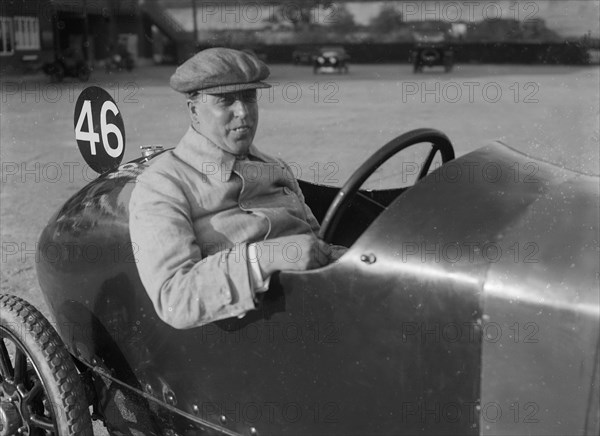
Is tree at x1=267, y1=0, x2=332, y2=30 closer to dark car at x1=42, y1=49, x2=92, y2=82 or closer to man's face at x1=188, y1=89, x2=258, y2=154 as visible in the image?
dark car at x1=42, y1=49, x2=92, y2=82

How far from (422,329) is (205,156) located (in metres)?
0.85

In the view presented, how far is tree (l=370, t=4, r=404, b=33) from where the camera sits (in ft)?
121

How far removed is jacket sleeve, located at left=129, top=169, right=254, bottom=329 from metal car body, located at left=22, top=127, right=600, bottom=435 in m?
0.11

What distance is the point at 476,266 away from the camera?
181cm

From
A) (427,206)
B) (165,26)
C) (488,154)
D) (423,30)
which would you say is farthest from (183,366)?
(423,30)

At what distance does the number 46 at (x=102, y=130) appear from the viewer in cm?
350

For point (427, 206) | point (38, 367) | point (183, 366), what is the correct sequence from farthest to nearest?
point (38, 367) → point (183, 366) → point (427, 206)

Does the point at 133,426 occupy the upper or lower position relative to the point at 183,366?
lower

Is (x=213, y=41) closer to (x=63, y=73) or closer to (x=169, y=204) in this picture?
(x=63, y=73)

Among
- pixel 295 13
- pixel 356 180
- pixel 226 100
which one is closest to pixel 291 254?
pixel 356 180

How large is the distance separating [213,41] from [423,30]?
1036 cm

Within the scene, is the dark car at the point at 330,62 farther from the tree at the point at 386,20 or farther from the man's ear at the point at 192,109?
the man's ear at the point at 192,109

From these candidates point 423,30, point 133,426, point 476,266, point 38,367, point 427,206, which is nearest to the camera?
point 476,266

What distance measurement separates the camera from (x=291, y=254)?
202 centimetres
